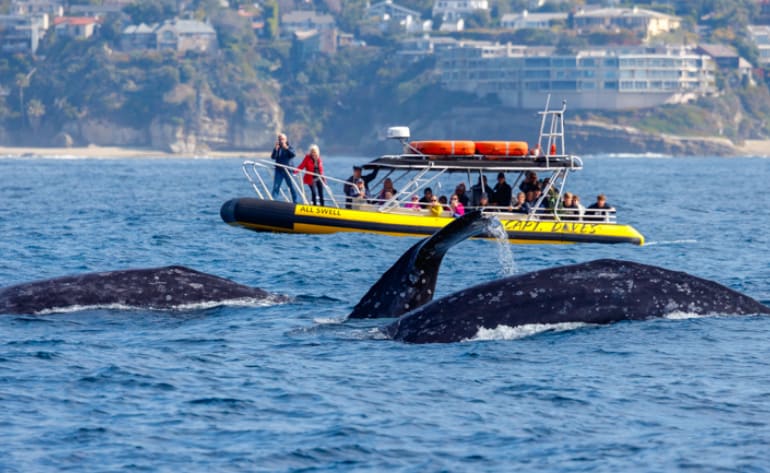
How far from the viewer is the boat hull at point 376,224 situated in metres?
30.1

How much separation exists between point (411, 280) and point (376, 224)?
1710 centimetres

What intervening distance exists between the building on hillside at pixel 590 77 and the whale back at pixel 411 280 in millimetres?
170369

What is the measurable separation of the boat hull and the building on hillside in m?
153

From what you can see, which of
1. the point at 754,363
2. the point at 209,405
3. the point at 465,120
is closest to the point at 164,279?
the point at 209,405

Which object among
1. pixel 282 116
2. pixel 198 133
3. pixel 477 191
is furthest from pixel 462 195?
pixel 282 116

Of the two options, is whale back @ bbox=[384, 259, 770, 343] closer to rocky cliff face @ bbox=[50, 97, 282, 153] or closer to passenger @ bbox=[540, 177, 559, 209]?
passenger @ bbox=[540, 177, 559, 209]

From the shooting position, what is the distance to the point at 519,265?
1017 inches

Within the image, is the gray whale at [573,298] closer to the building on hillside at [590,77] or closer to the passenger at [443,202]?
the passenger at [443,202]

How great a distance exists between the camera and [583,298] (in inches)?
497

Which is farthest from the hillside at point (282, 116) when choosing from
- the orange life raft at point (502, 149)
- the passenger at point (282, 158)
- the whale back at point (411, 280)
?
the whale back at point (411, 280)

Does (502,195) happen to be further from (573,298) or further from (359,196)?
(573,298)

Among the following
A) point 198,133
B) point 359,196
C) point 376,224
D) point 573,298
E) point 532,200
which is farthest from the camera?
point 198,133

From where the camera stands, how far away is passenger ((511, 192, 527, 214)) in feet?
99.1

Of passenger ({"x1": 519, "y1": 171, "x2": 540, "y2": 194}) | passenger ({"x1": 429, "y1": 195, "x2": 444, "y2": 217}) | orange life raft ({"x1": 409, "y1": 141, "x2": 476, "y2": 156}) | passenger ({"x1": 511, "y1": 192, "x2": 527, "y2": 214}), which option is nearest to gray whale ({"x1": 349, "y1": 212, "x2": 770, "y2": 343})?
passenger ({"x1": 511, "y1": 192, "x2": 527, "y2": 214})
